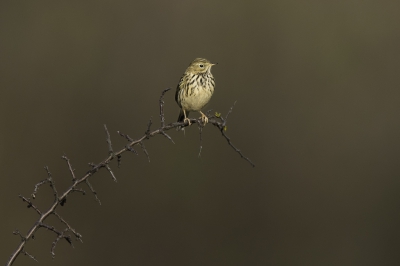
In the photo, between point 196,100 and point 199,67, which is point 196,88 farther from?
point 199,67

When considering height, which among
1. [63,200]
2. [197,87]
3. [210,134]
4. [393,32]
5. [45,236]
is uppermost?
[393,32]

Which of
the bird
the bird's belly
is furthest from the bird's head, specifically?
the bird's belly

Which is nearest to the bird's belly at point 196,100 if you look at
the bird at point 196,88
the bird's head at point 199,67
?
the bird at point 196,88

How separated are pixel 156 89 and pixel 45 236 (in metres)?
1.84

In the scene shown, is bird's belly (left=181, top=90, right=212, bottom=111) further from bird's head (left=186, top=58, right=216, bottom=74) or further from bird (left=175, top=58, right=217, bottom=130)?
bird's head (left=186, top=58, right=216, bottom=74)

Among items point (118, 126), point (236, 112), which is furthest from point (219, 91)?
point (118, 126)

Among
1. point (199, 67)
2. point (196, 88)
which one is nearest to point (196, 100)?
point (196, 88)

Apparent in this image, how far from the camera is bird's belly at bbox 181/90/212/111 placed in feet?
13.4

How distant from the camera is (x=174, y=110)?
5.94 meters

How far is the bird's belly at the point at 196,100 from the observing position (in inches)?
161

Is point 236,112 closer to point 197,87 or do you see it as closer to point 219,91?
point 219,91

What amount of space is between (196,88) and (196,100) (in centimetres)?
9

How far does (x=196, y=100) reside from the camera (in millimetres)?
4102

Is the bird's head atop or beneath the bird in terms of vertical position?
atop
